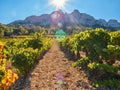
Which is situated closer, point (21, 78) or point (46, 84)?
point (46, 84)

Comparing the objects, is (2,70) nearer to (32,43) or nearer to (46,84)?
(46,84)

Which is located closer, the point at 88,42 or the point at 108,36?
the point at 108,36

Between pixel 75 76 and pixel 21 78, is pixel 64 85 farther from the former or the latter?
pixel 21 78

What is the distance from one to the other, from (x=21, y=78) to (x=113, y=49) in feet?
47.5

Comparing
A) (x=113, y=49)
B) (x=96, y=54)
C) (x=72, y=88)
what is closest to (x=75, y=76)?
(x=96, y=54)

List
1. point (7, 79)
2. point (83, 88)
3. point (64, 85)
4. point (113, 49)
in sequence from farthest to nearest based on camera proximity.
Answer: point (64, 85), point (83, 88), point (113, 49), point (7, 79)

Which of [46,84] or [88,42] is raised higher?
[88,42]

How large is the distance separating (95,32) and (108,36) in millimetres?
1358

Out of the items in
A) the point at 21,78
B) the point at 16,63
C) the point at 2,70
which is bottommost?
the point at 21,78

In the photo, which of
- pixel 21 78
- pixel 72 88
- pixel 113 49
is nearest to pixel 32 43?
pixel 21 78

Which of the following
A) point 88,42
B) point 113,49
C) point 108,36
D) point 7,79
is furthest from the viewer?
point 88,42

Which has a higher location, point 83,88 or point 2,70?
point 2,70

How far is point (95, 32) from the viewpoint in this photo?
2191cm

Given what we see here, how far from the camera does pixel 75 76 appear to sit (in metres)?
23.6
